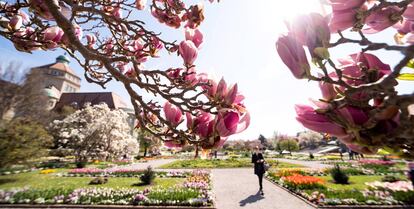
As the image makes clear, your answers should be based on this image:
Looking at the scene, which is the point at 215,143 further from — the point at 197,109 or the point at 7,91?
the point at 7,91

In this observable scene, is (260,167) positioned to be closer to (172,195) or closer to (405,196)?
(172,195)

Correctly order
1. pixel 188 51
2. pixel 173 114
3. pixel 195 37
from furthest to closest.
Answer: pixel 195 37
pixel 188 51
pixel 173 114

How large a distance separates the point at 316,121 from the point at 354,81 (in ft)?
0.75

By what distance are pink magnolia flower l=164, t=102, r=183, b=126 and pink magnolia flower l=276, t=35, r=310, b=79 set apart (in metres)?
0.92

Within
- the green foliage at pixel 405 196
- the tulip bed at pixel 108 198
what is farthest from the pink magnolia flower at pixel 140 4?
the green foliage at pixel 405 196

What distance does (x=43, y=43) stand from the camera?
2340 mm

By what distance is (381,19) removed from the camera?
101 centimetres

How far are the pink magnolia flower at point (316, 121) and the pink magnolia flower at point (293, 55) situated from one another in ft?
0.40

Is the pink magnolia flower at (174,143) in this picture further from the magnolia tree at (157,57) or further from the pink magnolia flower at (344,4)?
the pink magnolia flower at (344,4)

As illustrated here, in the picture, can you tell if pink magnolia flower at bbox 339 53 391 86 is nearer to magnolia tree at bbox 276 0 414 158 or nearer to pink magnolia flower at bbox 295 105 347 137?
magnolia tree at bbox 276 0 414 158

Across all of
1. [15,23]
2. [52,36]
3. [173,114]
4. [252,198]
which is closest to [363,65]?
[173,114]

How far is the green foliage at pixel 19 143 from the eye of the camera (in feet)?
47.8

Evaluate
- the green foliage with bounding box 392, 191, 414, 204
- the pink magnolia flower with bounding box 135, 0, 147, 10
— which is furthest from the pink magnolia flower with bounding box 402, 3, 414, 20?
the green foliage with bounding box 392, 191, 414, 204

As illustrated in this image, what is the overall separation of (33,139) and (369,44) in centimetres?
2002
